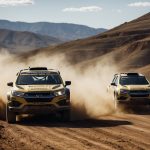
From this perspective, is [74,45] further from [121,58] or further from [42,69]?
[42,69]

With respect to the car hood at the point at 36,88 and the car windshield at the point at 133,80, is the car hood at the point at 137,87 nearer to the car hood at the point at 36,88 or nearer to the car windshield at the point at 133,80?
the car windshield at the point at 133,80

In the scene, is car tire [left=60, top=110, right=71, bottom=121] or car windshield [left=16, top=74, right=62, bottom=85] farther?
car windshield [left=16, top=74, right=62, bottom=85]

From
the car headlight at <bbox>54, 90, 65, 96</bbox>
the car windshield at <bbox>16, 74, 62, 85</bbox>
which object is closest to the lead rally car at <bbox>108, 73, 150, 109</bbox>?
the car windshield at <bbox>16, 74, 62, 85</bbox>

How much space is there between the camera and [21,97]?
15.5 meters

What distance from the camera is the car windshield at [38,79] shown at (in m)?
16.8

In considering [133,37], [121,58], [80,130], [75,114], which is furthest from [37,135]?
[133,37]

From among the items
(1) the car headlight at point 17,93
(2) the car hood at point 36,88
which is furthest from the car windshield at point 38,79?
(1) the car headlight at point 17,93

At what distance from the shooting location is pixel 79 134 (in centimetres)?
1238

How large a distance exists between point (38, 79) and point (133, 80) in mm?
6149

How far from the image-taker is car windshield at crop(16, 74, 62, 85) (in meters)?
16.8

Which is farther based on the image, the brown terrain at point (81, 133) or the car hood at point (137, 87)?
the car hood at point (137, 87)

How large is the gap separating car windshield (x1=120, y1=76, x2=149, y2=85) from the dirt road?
465 cm

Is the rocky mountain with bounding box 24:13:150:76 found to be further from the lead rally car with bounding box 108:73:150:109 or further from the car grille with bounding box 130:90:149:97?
the car grille with bounding box 130:90:149:97

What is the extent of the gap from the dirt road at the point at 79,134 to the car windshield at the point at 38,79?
133 cm
